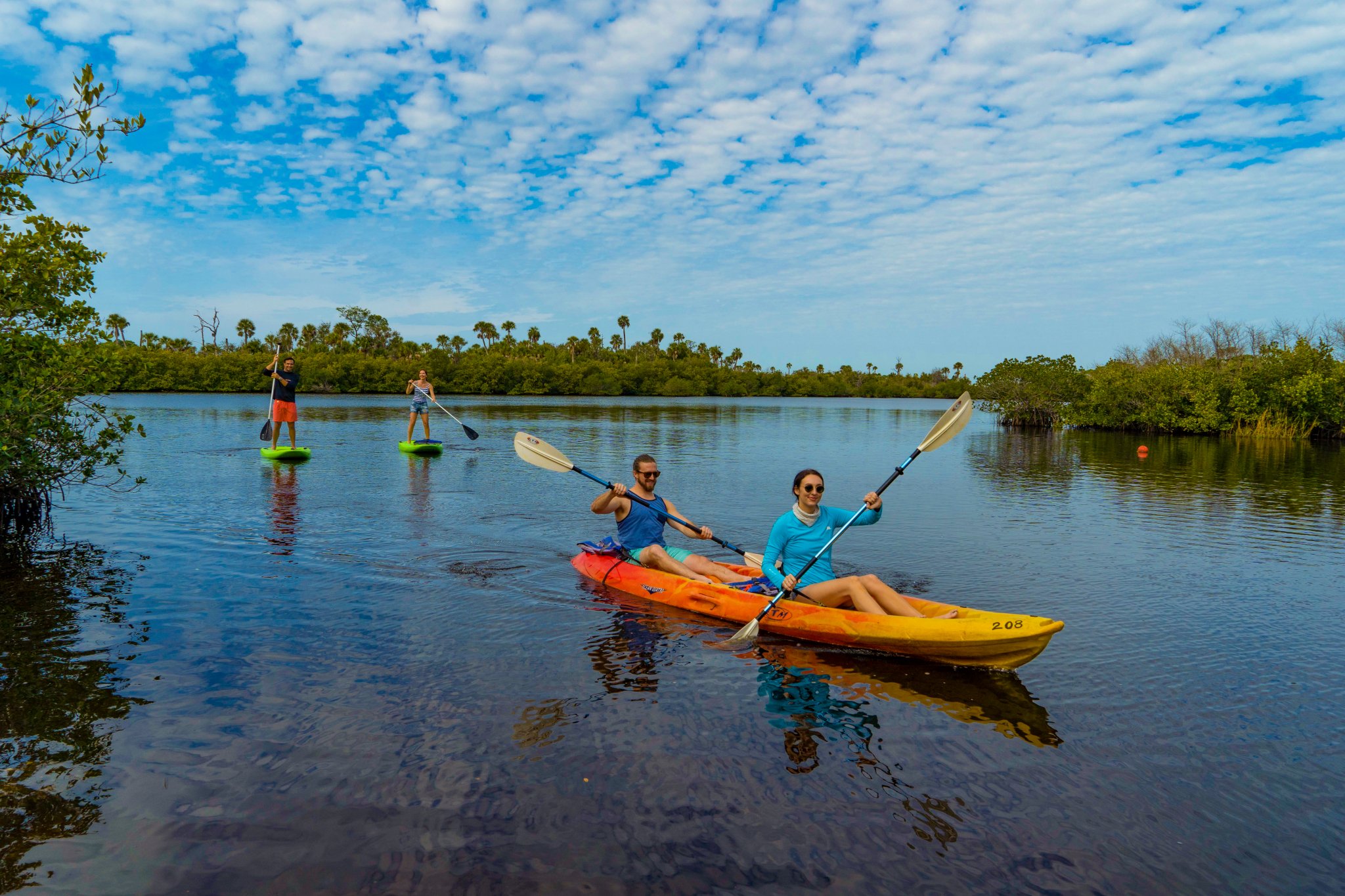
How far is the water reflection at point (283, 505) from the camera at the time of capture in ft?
36.6

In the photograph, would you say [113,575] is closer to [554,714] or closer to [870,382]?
[554,714]

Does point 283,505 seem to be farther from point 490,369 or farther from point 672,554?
point 490,369

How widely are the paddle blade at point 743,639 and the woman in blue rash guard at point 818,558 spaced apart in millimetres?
487

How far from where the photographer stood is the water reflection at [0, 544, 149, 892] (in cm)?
427

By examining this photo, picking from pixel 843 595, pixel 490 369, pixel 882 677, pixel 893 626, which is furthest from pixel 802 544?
pixel 490 369

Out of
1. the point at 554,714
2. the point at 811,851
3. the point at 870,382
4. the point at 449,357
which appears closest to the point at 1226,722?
the point at 811,851

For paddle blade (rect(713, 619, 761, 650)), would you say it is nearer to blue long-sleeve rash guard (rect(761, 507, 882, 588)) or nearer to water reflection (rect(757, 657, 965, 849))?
water reflection (rect(757, 657, 965, 849))

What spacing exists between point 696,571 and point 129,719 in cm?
543

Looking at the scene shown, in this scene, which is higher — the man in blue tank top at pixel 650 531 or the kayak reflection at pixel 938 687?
the man in blue tank top at pixel 650 531

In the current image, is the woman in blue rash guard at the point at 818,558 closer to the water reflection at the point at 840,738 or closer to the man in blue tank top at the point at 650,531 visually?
the water reflection at the point at 840,738

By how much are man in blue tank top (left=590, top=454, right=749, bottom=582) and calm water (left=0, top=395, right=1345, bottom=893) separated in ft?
2.77

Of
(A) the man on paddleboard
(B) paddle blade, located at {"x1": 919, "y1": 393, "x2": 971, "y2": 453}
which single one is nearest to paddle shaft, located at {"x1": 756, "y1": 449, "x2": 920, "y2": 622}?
(B) paddle blade, located at {"x1": 919, "y1": 393, "x2": 971, "y2": 453}

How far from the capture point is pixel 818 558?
7613 millimetres

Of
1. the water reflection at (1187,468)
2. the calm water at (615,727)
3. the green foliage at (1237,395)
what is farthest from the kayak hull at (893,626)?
the green foliage at (1237,395)
